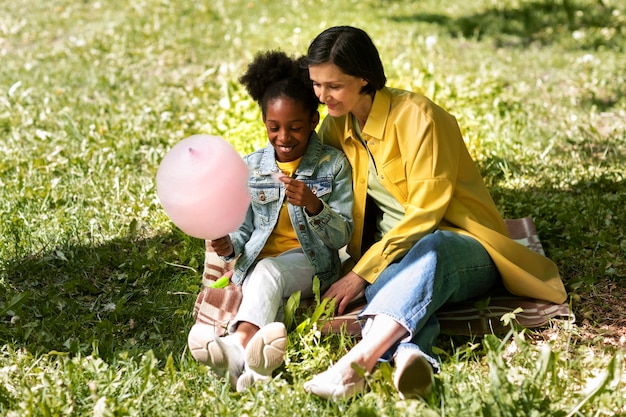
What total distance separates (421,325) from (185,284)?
1391 mm

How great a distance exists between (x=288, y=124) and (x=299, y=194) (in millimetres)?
345

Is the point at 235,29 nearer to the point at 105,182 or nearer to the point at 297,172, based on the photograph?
the point at 105,182

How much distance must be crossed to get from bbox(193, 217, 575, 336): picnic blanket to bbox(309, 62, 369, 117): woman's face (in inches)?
32.4

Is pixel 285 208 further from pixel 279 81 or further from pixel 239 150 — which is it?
pixel 239 150

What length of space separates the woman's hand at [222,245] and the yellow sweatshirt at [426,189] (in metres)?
0.54

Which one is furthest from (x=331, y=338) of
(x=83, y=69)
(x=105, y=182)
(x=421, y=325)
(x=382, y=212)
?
(x=83, y=69)

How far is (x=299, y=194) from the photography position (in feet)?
10.1

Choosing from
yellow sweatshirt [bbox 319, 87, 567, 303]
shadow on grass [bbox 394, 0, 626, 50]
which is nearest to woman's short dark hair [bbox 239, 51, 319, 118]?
yellow sweatshirt [bbox 319, 87, 567, 303]

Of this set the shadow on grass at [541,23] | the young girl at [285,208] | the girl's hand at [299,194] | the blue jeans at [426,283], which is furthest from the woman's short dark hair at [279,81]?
the shadow on grass at [541,23]

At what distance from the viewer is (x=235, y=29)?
32.2 ft

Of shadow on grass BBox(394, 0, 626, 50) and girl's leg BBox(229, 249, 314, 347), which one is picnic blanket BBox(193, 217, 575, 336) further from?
shadow on grass BBox(394, 0, 626, 50)

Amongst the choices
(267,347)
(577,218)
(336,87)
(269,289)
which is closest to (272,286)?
(269,289)

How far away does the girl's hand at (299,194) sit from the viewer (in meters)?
3.08

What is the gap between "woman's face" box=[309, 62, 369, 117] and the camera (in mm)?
3150
